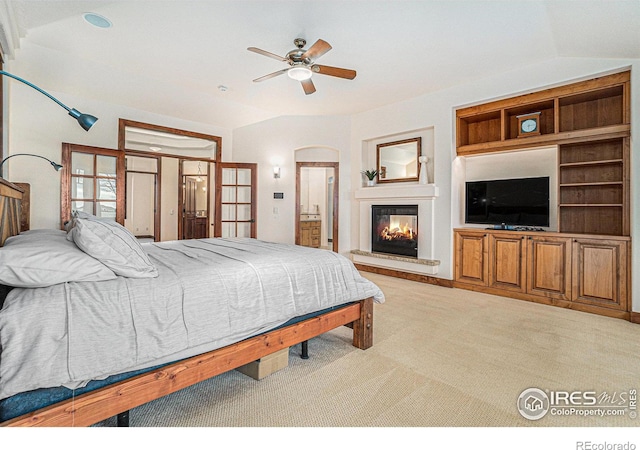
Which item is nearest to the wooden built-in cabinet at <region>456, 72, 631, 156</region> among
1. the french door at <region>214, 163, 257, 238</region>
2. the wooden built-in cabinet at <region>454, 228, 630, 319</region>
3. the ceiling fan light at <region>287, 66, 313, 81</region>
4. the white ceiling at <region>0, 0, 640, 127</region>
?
the white ceiling at <region>0, 0, 640, 127</region>

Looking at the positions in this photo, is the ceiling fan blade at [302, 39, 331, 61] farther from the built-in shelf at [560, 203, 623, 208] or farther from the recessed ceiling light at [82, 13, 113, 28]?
the built-in shelf at [560, 203, 623, 208]

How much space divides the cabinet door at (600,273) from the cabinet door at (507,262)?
20.4 inches

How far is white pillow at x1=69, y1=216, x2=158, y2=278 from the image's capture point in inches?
57.3

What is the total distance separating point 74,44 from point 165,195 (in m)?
4.94

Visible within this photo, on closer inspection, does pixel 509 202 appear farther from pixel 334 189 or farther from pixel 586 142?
pixel 334 189

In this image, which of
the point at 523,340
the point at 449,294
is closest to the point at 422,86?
the point at 449,294

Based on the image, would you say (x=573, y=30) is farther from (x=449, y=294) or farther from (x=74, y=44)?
(x=74, y=44)

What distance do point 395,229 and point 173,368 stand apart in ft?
14.2

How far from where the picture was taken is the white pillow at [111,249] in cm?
146

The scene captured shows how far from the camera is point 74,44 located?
11.5 feet

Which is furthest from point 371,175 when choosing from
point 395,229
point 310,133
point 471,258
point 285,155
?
point 471,258

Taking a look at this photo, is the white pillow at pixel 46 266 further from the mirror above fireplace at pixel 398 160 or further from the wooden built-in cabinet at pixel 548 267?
the mirror above fireplace at pixel 398 160

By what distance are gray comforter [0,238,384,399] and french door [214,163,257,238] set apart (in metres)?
4.10
